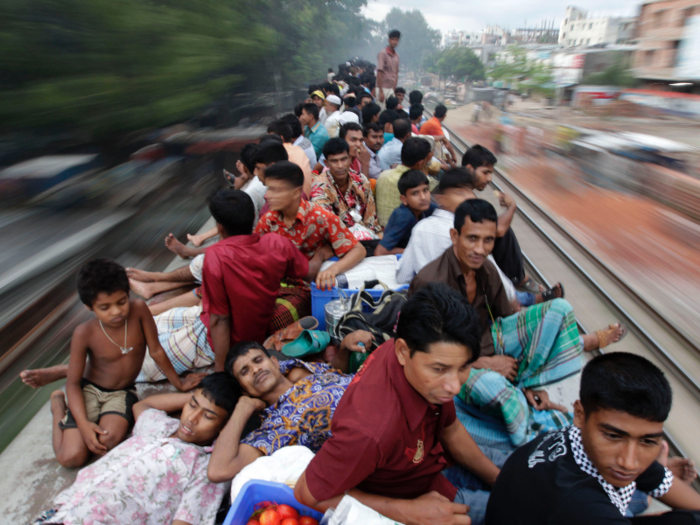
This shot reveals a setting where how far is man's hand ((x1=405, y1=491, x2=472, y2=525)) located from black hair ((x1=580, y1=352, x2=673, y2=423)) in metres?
0.53

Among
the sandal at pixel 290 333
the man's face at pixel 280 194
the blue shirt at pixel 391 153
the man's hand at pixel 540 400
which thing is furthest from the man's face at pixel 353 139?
the man's hand at pixel 540 400

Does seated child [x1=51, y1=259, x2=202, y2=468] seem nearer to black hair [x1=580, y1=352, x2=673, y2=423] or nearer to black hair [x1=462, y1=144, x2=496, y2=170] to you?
black hair [x1=580, y1=352, x2=673, y2=423]

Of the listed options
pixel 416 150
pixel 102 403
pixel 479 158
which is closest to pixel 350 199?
pixel 416 150

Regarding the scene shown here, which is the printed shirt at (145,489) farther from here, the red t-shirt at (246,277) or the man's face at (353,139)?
the man's face at (353,139)

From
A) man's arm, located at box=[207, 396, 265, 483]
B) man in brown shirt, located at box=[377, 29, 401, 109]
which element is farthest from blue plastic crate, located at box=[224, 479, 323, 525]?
man in brown shirt, located at box=[377, 29, 401, 109]

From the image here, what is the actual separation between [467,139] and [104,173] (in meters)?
9.40

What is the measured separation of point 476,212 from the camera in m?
2.09

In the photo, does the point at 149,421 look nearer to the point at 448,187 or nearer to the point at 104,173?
the point at 448,187

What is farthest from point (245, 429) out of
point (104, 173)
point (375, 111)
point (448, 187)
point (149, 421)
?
point (375, 111)

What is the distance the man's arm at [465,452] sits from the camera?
5.18 feet

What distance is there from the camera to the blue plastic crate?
1.44 m

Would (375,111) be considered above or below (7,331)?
above

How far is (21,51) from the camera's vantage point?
13.5 ft

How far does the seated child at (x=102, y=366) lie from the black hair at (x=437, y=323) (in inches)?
62.2
